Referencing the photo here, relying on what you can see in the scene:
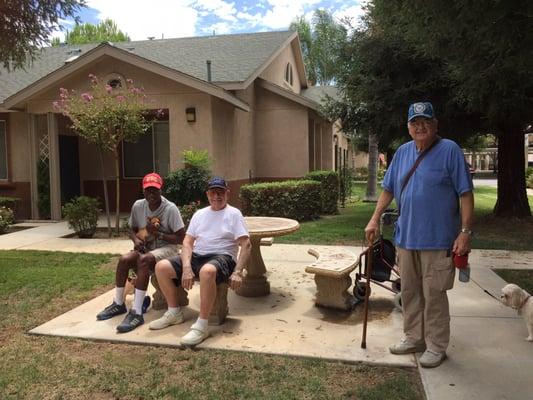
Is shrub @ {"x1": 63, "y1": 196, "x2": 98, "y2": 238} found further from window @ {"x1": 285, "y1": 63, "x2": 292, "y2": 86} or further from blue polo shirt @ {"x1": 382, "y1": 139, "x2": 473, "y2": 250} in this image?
window @ {"x1": 285, "y1": 63, "x2": 292, "y2": 86}

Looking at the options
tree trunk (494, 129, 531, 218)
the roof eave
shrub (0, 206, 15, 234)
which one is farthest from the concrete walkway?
shrub (0, 206, 15, 234)

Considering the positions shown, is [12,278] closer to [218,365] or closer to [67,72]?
[218,365]

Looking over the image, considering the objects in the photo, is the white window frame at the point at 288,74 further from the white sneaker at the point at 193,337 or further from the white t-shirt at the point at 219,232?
the white sneaker at the point at 193,337

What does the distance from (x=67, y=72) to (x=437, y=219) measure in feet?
33.3

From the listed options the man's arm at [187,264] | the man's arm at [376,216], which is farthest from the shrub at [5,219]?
the man's arm at [376,216]

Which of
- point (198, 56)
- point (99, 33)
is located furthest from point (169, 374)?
point (99, 33)

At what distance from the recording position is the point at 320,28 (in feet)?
109

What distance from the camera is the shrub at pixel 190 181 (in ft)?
35.3

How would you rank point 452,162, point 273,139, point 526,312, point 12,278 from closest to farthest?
point 452,162
point 526,312
point 12,278
point 273,139

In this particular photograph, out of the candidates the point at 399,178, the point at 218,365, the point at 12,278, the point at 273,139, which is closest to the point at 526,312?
the point at 399,178

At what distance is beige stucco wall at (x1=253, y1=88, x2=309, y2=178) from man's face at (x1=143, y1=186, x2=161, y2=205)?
33.8 ft

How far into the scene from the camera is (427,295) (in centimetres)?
372

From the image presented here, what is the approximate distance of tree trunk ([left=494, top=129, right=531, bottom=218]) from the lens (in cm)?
1124

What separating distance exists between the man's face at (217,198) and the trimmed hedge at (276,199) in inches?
270
